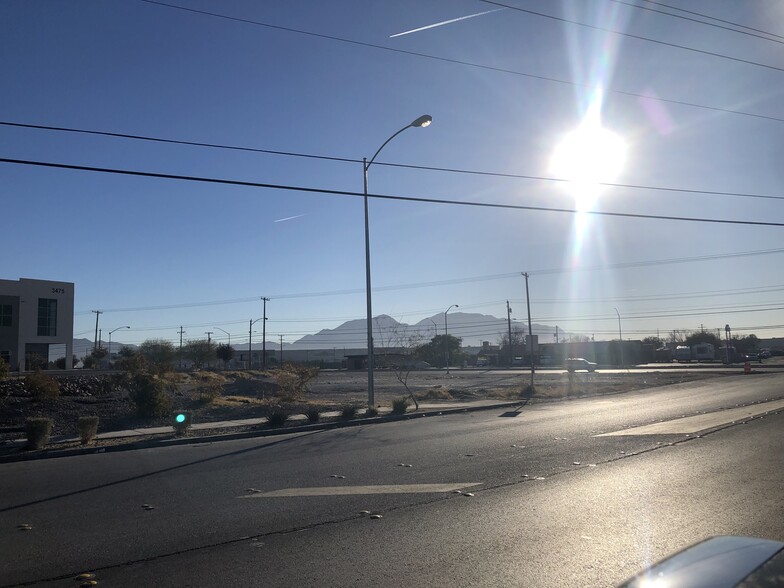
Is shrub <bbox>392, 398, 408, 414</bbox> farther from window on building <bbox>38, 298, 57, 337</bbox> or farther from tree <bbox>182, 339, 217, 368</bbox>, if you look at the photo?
tree <bbox>182, 339, 217, 368</bbox>

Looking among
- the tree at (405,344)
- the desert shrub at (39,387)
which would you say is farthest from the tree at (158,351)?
the desert shrub at (39,387)

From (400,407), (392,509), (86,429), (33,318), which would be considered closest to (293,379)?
(400,407)

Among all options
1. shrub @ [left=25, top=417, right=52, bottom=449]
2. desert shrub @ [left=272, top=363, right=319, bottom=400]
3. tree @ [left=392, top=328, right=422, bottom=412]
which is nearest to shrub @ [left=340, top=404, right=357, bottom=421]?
desert shrub @ [left=272, top=363, right=319, bottom=400]

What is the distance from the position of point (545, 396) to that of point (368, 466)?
2024 cm

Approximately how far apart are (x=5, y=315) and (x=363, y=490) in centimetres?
6625

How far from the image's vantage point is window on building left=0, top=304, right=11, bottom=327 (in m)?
63.1

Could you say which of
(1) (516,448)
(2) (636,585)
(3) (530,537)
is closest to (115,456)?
(1) (516,448)

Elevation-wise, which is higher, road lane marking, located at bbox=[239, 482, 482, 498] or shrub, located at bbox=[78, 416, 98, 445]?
shrub, located at bbox=[78, 416, 98, 445]

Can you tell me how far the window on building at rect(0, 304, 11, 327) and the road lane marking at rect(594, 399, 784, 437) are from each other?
64.9 metres

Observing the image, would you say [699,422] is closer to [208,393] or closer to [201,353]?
[208,393]

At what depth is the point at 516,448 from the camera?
13.3 metres

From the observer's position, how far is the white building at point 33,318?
63.2 metres

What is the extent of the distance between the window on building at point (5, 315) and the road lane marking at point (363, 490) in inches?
2566

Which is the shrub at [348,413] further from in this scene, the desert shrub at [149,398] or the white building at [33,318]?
the white building at [33,318]
